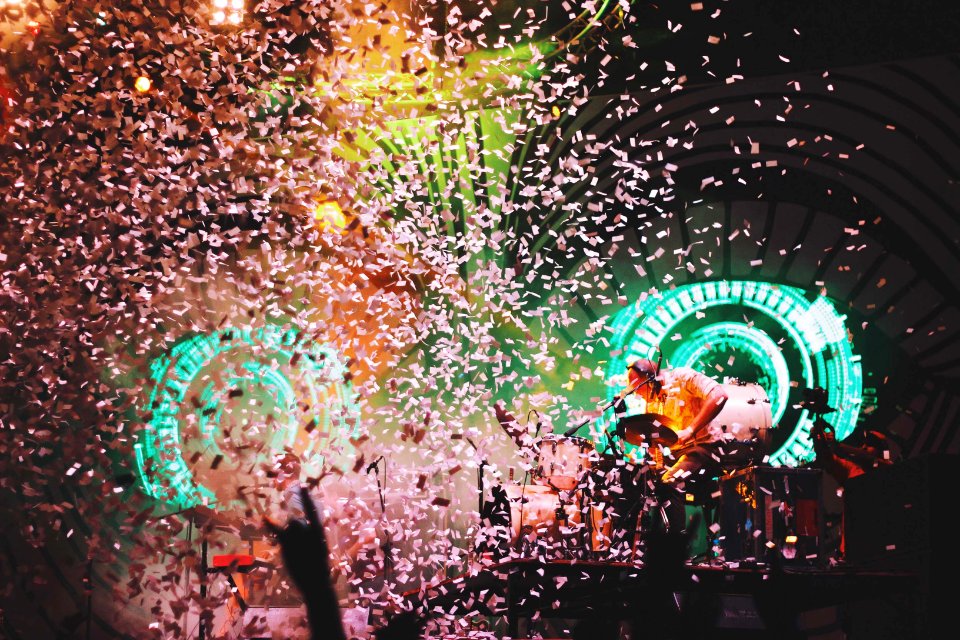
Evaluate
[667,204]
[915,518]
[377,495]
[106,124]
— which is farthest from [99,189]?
[915,518]

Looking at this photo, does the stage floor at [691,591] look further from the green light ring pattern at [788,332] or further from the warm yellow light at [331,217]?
the warm yellow light at [331,217]

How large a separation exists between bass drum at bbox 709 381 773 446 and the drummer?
16cm

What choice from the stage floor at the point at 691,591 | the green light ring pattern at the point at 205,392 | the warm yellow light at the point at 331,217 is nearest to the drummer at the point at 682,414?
the stage floor at the point at 691,591

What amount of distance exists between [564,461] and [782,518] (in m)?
2.01

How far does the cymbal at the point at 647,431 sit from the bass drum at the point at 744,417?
415mm

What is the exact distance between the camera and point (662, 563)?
1.72 metres

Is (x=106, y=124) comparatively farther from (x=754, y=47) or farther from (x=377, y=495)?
(x=754, y=47)

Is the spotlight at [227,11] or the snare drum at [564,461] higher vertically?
the spotlight at [227,11]

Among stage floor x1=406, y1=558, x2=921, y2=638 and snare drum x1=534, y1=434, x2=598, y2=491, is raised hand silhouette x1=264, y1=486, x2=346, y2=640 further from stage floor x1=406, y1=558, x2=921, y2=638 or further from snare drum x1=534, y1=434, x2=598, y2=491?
snare drum x1=534, y1=434, x2=598, y2=491

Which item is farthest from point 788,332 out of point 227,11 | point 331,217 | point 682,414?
point 227,11

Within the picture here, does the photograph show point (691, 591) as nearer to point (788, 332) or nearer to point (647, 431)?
point (647, 431)

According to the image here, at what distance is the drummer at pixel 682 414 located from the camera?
604 centimetres

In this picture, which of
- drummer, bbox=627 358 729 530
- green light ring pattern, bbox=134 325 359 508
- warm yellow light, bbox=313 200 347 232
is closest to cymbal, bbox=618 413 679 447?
drummer, bbox=627 358 729 530

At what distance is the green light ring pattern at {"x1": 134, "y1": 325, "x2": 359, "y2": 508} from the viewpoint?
8.58 meters
